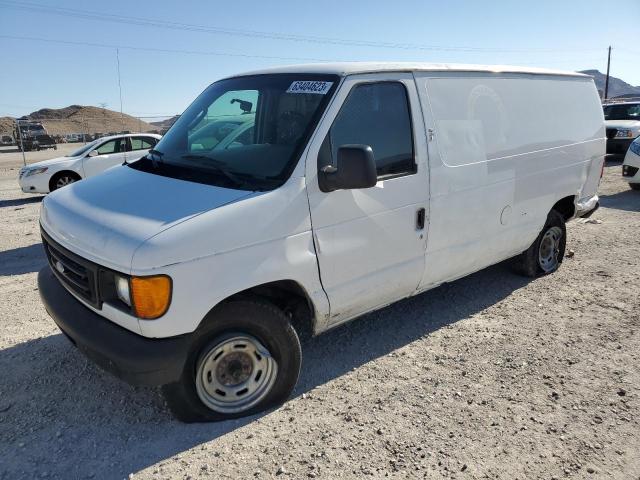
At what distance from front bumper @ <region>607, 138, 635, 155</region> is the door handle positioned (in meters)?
13.8

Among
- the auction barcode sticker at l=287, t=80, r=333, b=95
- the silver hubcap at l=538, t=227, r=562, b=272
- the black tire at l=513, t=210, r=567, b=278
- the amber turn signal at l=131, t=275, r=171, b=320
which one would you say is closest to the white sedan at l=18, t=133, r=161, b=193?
the auction barcode sticker at l=287, t=80, r=333, b=95

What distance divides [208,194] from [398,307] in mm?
2508

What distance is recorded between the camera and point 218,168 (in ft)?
10.9

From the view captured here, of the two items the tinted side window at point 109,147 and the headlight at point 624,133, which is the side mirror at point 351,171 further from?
the headlight at point 624,133

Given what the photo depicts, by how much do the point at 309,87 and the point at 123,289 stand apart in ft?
5.88

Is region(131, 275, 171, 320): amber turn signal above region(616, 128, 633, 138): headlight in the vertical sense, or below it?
below

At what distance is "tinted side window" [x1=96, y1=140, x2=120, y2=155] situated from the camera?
41.2ft

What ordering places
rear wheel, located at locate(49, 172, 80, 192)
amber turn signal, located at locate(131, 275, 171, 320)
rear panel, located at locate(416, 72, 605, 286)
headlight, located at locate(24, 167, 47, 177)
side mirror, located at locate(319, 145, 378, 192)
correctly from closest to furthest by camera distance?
amber turn signal, located at locate(131, 275, 171, 320) → side mirror, located at locate(319, 145, 378, 192) → rear panel, located at locate(416, 72, 605, 286) → headlight, located at locate(24, 167, 47, 177) → rear wheel, located at locate(49, 172, 80, 192)

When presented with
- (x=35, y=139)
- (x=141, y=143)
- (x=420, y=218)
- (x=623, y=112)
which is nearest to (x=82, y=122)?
(x=35, y=139)

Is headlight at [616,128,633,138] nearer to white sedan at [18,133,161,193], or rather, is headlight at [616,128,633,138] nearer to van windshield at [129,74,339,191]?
white sedan at [18,133,161,193]

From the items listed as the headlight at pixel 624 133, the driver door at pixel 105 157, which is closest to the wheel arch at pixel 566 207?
the driver door at pixel 105 157

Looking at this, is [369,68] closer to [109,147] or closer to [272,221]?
[272,221]

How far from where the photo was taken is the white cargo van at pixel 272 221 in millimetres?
2721

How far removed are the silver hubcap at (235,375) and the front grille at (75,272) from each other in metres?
0.75
